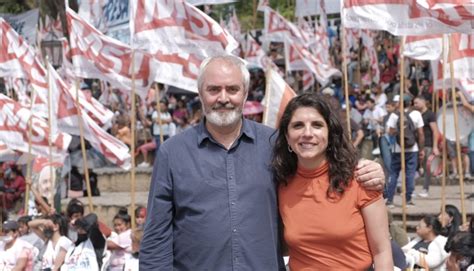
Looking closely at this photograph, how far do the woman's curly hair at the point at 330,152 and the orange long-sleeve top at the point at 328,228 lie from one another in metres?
0.04

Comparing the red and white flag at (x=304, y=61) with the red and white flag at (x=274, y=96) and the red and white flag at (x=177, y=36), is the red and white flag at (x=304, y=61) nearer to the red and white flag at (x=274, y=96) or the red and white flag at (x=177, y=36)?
the red and white flag at (x=177, y=36)

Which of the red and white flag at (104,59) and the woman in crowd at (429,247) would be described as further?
the red and white flag at (104,59)

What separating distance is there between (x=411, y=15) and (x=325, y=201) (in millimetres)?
6190

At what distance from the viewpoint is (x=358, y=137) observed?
18484 mm

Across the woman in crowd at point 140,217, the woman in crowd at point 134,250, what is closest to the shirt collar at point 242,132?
the woman in crowd at point 134,250

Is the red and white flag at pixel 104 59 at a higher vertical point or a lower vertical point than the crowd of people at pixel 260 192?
lower

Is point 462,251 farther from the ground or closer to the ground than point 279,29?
closer to the ground

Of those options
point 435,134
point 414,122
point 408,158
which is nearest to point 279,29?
point 435,134

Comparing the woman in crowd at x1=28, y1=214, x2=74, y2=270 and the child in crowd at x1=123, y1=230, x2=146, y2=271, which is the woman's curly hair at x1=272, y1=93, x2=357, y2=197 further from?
the woman in crowd at x1=28, y1=214, x2=74, y2=270

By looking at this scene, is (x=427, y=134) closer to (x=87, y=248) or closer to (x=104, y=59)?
(x=104, y=59)

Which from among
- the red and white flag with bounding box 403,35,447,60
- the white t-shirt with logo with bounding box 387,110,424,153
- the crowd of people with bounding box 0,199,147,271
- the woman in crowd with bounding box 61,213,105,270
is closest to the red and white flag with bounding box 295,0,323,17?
the white t-shirt with logo with bounding box 387,110,424,153

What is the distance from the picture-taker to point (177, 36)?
1357 cm

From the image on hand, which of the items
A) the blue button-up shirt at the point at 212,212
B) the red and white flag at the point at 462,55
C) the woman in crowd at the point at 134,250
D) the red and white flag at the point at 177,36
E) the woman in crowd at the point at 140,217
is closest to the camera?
the blue button-up shirt at the point at 212,212

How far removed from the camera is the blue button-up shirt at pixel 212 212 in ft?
17.0
